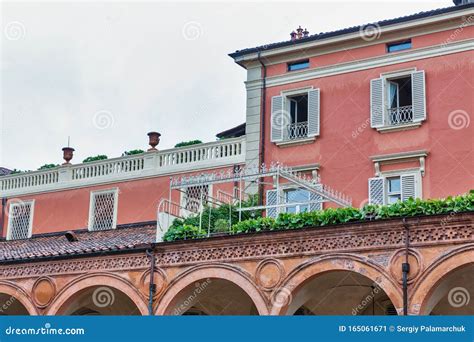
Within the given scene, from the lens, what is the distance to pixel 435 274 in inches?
694

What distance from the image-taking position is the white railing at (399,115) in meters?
24.1

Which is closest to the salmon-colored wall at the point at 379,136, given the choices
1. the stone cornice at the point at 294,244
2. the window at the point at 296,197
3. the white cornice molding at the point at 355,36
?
the window at the point at 296,197

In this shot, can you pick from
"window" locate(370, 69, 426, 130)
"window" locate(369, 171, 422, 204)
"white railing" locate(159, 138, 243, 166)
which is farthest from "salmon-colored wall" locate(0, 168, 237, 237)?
"window" locate(370, 69, 426, 130)

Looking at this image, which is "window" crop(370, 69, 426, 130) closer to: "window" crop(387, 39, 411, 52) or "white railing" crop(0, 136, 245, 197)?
"window" crop(387, 39, 411, 52)

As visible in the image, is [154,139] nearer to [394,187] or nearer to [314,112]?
[314,112]

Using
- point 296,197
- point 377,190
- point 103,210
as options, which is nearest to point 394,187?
point 377,190

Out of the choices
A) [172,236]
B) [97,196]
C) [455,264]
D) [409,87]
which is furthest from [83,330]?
[97,196]

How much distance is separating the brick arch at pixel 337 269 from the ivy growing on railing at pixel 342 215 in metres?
0.85

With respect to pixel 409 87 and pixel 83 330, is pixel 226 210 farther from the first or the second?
pixel 83 330

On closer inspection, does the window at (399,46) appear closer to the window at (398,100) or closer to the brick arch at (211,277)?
the window at (398,100)

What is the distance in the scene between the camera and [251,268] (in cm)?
2014

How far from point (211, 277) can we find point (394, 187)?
615 cm

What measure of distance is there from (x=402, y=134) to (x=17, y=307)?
1291cm

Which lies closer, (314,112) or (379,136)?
(379,136)
